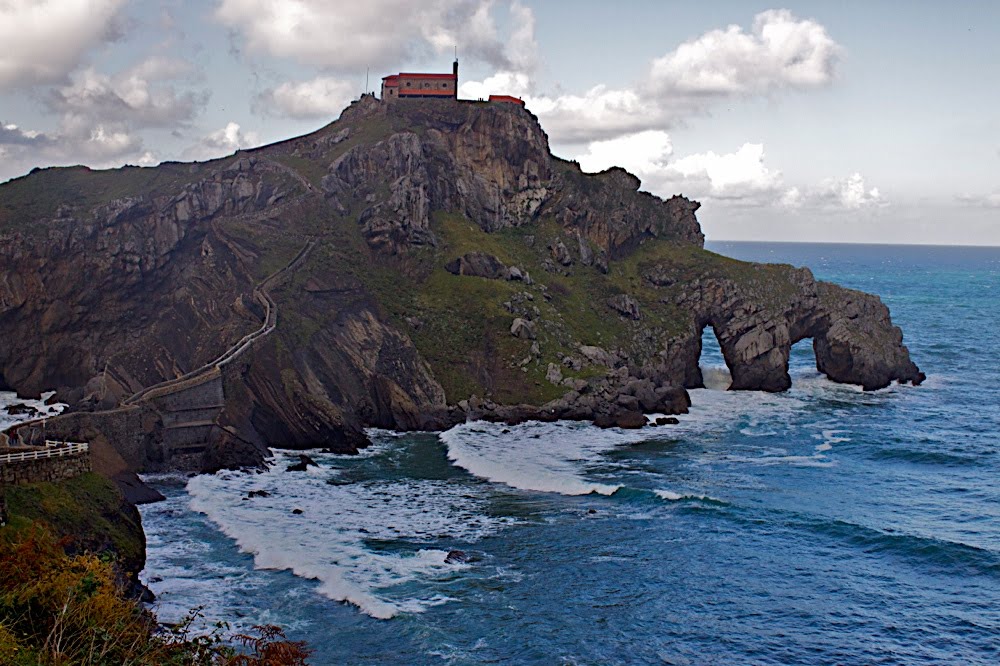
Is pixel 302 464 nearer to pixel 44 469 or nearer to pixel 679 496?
pixel 44 469

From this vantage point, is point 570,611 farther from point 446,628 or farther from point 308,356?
point 308,356

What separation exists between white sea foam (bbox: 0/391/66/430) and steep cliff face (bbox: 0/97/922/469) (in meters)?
2.19

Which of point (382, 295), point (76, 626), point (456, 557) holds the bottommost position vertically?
point (456, 557)

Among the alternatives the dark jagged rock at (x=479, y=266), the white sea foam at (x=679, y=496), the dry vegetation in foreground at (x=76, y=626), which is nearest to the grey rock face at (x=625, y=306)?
the dark jagged rock at (x=479, y=266)

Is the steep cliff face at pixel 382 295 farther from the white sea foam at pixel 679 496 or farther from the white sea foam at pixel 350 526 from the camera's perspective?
the white sea foam at pixel 679 496

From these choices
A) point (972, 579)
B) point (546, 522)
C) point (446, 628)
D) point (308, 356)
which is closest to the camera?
point (446, 628)

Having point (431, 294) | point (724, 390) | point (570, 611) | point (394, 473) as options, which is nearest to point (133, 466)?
point (394, 473)

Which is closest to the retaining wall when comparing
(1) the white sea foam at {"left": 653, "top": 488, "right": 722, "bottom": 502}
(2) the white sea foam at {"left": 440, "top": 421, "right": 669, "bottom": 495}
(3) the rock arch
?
(2) the white sea foam at {"left": 440, "top": 421, "right": 669, "bottom": 495}

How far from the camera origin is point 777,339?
4562 inches

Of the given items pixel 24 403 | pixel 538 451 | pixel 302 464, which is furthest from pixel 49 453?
pixel 24 403

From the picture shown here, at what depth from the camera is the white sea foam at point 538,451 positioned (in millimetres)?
74125

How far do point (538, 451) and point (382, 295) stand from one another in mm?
32373

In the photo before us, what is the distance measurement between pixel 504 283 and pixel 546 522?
5544 cm

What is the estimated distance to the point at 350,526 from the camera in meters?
62.7
